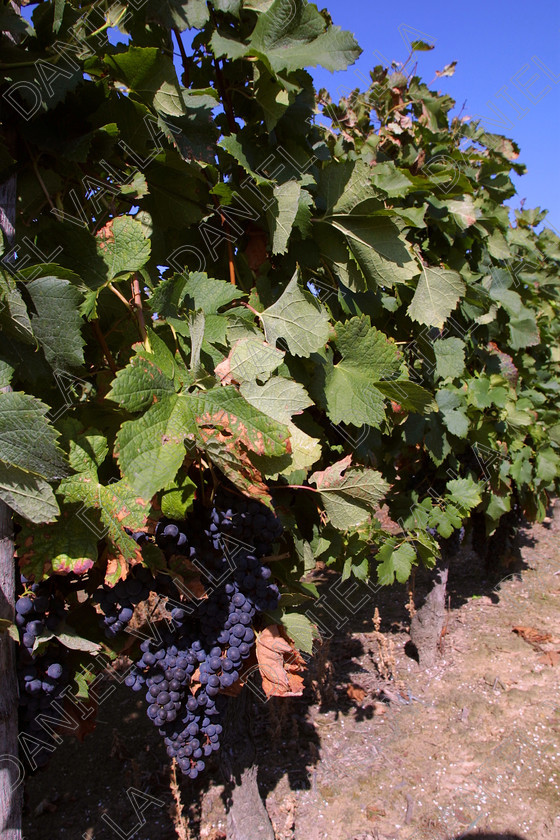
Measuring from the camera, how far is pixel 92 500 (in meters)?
1.06

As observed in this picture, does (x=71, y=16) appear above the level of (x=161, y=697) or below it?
above

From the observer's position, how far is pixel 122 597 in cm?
116

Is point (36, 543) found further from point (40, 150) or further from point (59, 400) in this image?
point (40, 150)

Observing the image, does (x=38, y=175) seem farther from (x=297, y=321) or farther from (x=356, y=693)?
(x=356, y=693)

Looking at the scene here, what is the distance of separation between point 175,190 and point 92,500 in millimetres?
804

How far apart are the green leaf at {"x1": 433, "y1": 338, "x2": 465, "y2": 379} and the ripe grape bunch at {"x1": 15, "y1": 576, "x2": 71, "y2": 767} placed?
7.05 feet

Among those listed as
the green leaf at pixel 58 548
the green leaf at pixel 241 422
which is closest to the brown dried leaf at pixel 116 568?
the green leaf at pixel 58 548

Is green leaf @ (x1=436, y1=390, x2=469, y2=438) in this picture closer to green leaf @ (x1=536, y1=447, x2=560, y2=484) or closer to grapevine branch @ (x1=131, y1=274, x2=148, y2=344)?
green leaf @ (x1=536, y1=447, x2=560, y2=484)

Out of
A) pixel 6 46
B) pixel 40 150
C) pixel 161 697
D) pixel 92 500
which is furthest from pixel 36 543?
pixel 6 46

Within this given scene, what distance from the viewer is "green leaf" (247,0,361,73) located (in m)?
1.32

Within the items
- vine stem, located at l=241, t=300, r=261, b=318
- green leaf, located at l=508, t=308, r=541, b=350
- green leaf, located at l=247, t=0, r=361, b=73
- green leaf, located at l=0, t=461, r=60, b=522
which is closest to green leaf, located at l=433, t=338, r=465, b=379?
green leaf, located at l=508, t=308, r=541, b=350

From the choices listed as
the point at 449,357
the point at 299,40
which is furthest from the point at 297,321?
the point at 449,357

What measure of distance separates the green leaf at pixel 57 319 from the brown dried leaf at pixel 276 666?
2.64 ft

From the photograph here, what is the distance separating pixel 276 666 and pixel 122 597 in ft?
1.40
